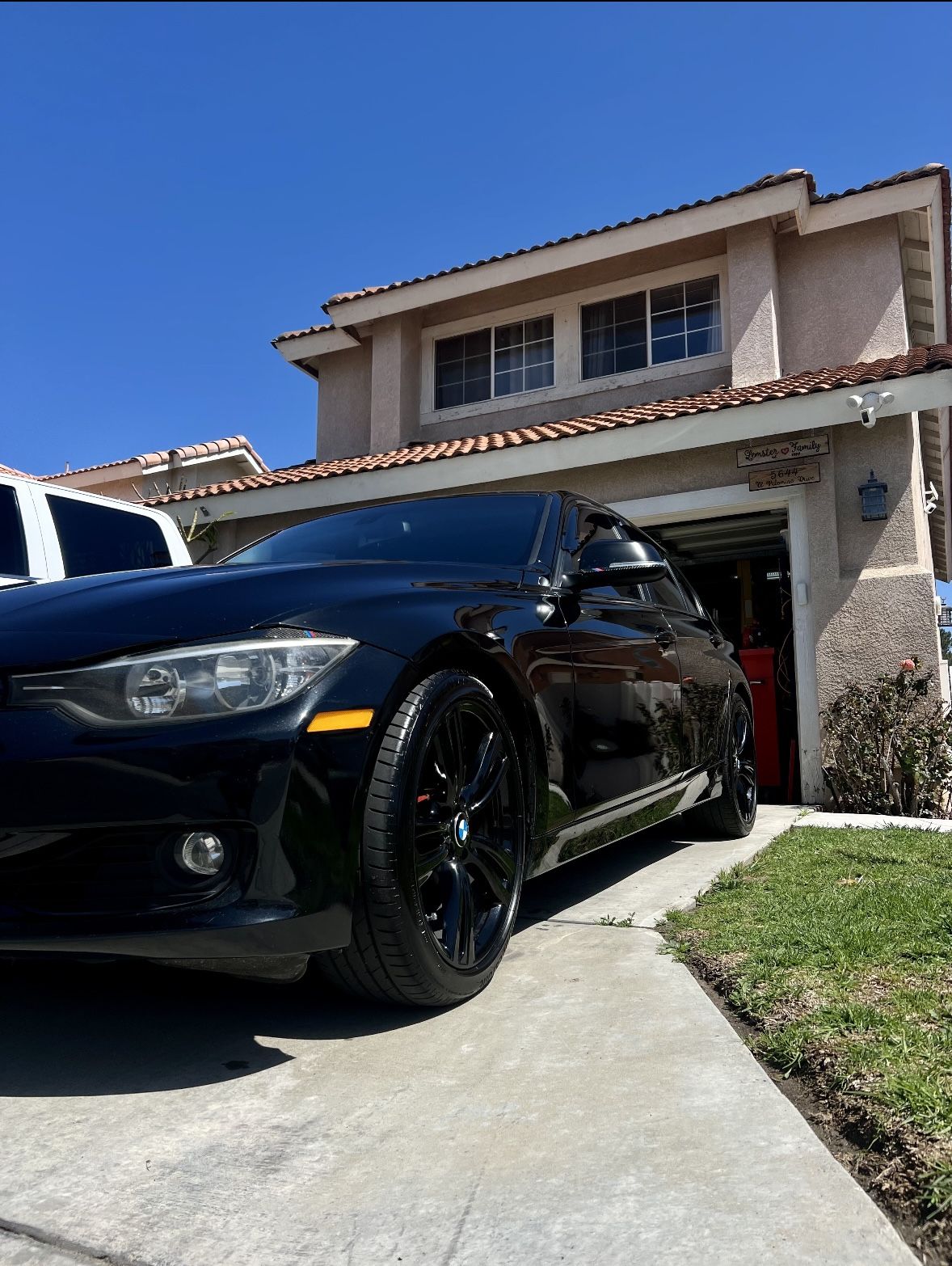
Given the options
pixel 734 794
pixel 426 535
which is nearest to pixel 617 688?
pixel 426 535

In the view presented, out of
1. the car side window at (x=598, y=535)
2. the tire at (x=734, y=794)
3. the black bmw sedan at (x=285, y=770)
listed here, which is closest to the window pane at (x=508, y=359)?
the tire at (x=734, y=794)

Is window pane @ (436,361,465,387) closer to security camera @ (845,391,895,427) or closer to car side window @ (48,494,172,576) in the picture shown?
Answer: security camera @ (845,391,895,427)

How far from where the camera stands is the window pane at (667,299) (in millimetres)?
10578

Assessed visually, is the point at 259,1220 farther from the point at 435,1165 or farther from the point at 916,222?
the point at 916,222

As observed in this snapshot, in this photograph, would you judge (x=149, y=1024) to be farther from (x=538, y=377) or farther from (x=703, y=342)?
(x=538, y=377)

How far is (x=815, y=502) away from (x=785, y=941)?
545 centimetres

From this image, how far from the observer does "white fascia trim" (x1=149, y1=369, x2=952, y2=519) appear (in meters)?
6.96

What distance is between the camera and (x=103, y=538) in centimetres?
494

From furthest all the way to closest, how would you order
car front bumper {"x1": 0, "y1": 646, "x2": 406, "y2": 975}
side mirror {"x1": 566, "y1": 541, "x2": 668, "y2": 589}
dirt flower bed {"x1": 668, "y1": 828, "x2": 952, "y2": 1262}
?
side mirror {"x1": 566, "y1": 541, "x2": 668, "y2": 589} < car front bumper {"x1": 0, "y1": 646, "x2": 406, "y2": 975} < dirt flower bed {"x1": 668, "y1": 828, "x2": 952, "y2": 1262}

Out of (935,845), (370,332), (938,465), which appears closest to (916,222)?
(938,465)

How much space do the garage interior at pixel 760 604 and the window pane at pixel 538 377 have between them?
8.21 feet

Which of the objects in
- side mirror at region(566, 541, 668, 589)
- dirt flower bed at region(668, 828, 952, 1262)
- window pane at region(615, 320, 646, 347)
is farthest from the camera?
window pane at region(615, 320, 646, 347)

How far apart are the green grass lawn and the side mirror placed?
3.60 ft

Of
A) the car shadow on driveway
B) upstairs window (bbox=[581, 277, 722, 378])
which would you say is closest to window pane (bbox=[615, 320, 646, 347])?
upstairs window (bbox=[581, 277, 722, 378])
